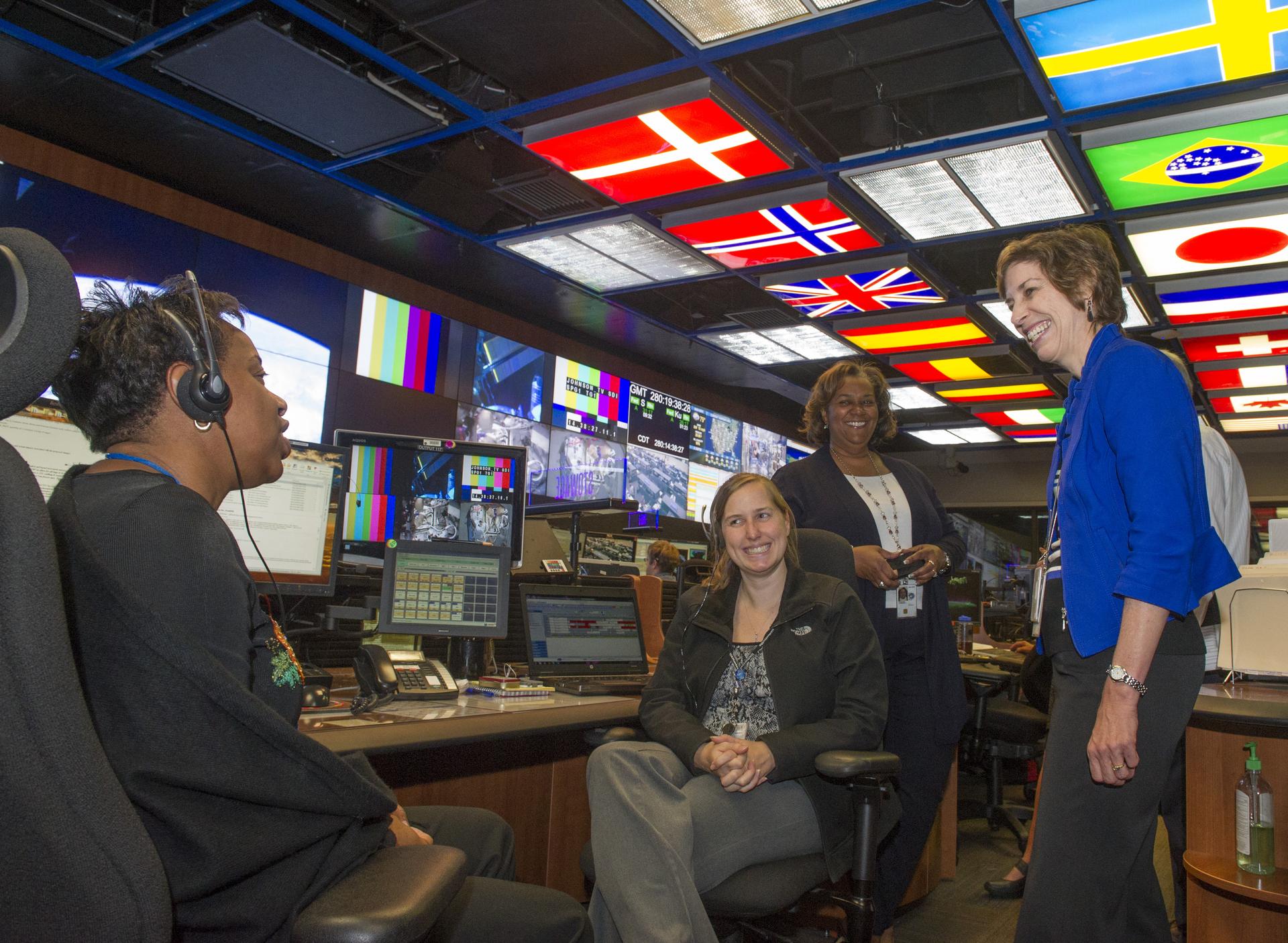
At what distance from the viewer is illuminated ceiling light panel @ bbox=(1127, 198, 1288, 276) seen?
4.51m

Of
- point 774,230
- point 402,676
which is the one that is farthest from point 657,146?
point 402,676

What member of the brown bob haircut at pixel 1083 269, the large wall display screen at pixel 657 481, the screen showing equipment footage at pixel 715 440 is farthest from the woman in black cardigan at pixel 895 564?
the screen showing equipment footage at pixel 715 440

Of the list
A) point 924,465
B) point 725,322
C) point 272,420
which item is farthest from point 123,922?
→ point 924,465

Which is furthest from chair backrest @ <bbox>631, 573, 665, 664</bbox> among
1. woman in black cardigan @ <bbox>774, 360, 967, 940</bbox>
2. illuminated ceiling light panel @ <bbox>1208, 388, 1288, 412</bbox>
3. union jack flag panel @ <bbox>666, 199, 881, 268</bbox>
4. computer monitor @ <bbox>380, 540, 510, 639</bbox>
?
illuminated ceiling light panel @ <bbox>1208, 388, 1288, 412</bbox>

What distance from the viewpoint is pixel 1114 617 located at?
1.38 m

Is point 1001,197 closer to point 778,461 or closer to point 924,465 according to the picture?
point 778,461

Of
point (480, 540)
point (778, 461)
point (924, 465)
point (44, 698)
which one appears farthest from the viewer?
point (924, 465)

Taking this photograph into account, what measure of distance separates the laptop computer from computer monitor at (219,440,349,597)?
0.58 m

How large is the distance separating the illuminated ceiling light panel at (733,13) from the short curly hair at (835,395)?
130cm

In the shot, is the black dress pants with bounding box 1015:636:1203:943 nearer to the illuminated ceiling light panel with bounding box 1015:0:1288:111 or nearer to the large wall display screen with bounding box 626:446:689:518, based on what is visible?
the illuminated ceiling light panel with bounding box 1015:0:1288:111

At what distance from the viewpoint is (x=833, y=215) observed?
4.64 m

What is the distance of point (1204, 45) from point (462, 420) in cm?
450

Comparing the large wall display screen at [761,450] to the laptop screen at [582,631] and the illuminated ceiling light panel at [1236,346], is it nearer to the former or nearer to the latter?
the illuminated ceiling light panel at [1236,346]

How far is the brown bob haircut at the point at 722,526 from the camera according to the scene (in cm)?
228
